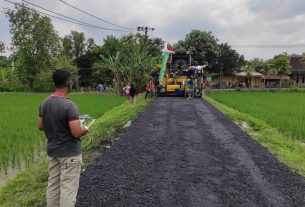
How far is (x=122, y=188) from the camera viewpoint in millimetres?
5395

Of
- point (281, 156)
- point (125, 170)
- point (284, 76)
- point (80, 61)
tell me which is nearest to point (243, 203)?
point (125, 170)

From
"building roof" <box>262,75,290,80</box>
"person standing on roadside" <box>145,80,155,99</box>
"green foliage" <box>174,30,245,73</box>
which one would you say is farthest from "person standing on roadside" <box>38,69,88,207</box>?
"building roof" <box>262,75,290,80</box>

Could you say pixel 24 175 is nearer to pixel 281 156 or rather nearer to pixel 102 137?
pixel 102 137

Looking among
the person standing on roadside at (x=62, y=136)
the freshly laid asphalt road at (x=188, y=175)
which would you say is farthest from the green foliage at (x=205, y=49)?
the person standing on roadside at (x=62, y=136)

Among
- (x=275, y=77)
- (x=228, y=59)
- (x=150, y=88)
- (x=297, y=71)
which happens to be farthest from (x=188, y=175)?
(x=275, y=77)

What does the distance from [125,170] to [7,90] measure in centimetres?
5131

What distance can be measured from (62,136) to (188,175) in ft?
9.04

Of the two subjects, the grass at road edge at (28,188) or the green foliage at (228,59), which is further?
the green foliage at (228,59)

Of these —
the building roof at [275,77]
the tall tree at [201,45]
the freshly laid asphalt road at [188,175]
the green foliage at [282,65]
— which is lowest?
the freshly laid asphalt road at [188,175]

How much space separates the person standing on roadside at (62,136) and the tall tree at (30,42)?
167 ft

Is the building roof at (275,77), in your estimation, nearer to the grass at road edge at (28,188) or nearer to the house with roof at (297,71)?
the house with roof at (297,71)

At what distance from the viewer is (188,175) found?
6.09 meters

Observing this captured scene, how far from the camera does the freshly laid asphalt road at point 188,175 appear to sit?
4941 millimetres

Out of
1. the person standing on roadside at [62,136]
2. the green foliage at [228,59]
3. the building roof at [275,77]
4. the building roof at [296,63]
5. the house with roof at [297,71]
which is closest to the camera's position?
the person standing on roadside at [62,136]
